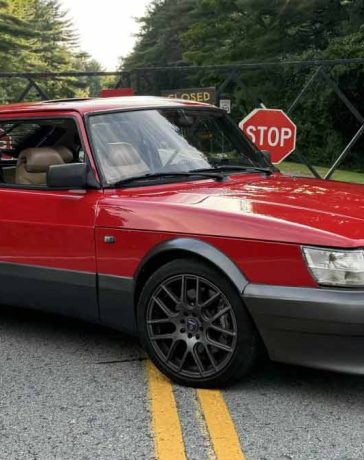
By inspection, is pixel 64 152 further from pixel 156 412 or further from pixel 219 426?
pixel 219 426

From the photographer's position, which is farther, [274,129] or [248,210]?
[274,129]

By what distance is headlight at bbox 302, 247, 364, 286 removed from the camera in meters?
3.24

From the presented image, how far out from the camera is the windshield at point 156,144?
4418 millimetres

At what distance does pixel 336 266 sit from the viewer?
3262mm

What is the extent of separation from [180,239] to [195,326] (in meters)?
0.50

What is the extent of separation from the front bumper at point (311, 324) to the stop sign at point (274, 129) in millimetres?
6391

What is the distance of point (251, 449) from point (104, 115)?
8.27ft

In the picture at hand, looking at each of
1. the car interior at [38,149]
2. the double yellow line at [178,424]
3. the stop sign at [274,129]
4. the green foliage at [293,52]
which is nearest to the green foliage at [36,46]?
the green foliage at [293,52]

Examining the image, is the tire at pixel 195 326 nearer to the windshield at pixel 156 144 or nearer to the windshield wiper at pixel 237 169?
the windshield at pixel 156 144

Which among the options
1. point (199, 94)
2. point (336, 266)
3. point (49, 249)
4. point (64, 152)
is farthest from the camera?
point (199, 94)

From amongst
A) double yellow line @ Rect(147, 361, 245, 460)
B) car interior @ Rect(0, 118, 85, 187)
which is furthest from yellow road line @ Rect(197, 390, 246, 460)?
car interior @ Rect(0, 118, 85, 187)

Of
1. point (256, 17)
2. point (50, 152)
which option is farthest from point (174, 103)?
point (256, 17)

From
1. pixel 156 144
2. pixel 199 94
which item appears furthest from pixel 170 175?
pixel 199 94

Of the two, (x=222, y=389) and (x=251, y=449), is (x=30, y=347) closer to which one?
(x=222, y=389)
